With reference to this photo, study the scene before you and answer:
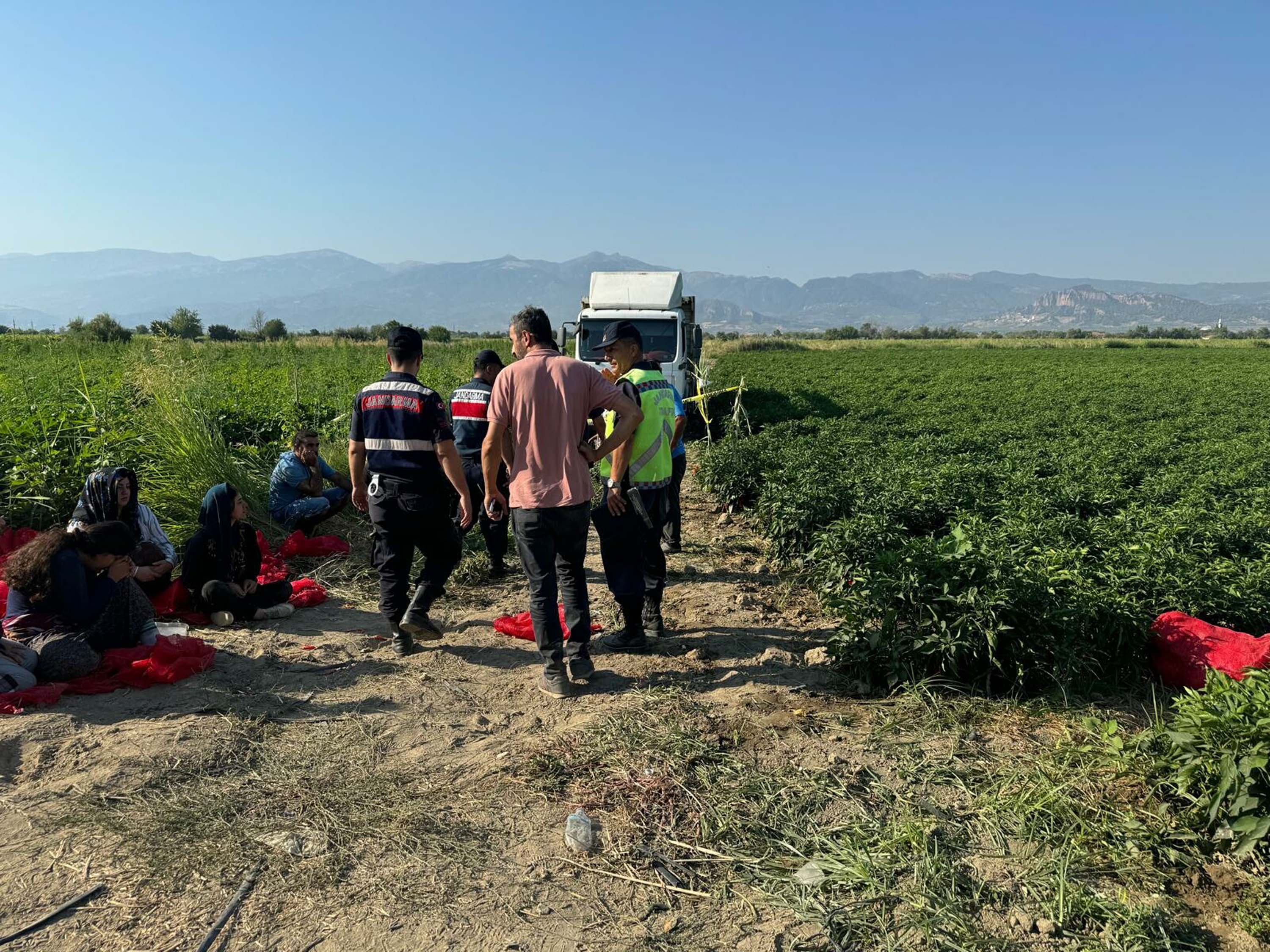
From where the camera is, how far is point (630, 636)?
495 centimetres

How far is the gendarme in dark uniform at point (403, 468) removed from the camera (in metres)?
4.52

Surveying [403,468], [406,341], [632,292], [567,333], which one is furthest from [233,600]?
[632,292]

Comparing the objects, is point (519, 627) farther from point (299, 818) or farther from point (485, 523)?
point (299, 818)

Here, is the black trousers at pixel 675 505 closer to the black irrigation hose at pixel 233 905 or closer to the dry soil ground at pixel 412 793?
the dry soil ground at pixel 412 793

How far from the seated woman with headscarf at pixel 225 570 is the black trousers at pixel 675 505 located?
3.01 m

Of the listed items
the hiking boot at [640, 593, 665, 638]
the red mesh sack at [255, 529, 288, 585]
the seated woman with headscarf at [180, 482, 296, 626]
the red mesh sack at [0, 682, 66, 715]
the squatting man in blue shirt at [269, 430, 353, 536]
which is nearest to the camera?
the red mesh sack at [0, 682, 66, 715]

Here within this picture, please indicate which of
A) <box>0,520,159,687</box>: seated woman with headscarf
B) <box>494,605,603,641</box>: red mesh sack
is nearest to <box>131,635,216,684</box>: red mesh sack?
<box>0,520,159,687</box>: seated woman with headscarf

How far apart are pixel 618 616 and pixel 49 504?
508 centimetres

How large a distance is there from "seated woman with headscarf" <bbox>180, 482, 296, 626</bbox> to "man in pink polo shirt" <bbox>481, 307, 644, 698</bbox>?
2301mm

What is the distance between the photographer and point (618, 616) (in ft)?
18.4

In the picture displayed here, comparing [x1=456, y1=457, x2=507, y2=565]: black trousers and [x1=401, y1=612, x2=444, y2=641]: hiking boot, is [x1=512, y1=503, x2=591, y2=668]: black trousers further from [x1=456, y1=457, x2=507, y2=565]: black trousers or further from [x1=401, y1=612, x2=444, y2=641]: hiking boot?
[x1=456, y1=457, x2=507, y2=565]: black trousers

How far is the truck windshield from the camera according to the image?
547 inches

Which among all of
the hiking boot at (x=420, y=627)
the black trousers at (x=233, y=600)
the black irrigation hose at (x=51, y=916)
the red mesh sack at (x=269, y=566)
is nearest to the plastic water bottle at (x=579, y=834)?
the black irrigation hose at (x=51, y=916)

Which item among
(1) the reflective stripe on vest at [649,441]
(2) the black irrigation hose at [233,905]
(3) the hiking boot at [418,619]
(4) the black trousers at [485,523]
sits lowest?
(2) the black irrigation hose at [233,905]
